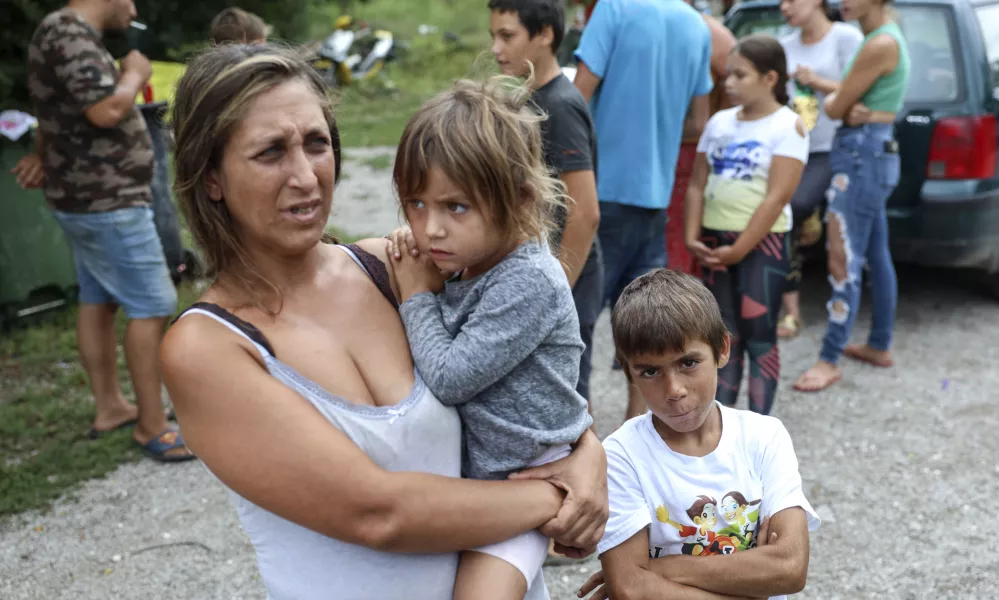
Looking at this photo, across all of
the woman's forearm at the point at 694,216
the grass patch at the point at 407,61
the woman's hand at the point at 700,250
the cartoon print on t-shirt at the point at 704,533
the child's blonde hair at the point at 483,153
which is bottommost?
the grass patch at the point at 407,61

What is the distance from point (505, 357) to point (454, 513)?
29cm

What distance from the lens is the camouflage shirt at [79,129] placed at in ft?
13.6

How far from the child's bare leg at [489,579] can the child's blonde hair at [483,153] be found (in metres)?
0.61

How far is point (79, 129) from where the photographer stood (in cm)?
429

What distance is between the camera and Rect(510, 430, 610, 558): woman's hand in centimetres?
173

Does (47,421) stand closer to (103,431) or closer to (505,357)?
(103,431)

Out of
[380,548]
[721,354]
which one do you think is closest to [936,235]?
[721,354]

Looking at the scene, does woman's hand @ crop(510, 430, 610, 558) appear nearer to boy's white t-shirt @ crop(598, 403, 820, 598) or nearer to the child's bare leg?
the child's bare leg

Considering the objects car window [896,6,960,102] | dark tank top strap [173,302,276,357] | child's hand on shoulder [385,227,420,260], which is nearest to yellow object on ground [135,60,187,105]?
car window [896,6,960,102]

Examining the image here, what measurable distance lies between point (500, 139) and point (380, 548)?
77 cm

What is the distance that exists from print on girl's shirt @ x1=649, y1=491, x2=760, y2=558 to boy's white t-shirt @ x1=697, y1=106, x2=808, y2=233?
2.07m

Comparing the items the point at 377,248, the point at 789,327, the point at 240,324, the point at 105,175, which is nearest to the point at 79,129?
the point at 105,175

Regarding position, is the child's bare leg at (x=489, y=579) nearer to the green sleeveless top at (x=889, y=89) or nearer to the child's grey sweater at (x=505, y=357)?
the child's grey sweater at (x=505, y=357)

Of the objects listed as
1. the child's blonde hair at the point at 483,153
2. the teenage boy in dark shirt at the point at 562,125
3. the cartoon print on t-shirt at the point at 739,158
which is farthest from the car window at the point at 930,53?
the child's blonde hair at the point at 483,153
